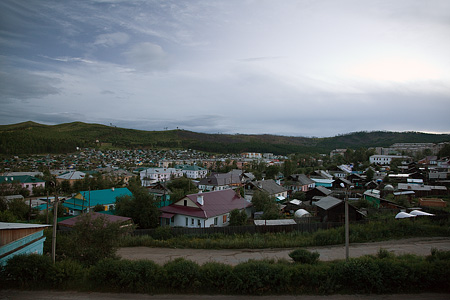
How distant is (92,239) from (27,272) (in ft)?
6.56

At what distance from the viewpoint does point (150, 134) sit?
18688 cm

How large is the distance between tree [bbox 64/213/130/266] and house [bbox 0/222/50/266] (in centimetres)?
153

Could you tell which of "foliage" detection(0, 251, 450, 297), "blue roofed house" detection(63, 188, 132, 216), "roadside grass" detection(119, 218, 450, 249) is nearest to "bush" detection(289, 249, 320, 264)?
"foliage" detection(0, 251, 450, 297)

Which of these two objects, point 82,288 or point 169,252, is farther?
point 169,252

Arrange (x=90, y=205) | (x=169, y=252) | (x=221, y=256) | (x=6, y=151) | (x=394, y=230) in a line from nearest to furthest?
1. (x=221, y=256)
2. (x=169, y=252)
3. (x=394, y=230)
4. (x=90, y=205)
5. (x=6, y=151)

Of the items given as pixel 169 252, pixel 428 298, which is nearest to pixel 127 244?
pixel 169 252

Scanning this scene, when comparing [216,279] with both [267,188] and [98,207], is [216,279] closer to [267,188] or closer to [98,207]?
[98,207]

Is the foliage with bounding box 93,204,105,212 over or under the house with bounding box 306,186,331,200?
under

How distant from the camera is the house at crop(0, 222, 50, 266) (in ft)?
29.7

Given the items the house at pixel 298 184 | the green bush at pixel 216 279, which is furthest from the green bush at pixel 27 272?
the house at pixel 298 184

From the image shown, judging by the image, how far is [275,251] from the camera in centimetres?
1441

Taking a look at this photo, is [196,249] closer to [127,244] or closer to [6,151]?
[127,244]

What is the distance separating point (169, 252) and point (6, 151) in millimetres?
113108

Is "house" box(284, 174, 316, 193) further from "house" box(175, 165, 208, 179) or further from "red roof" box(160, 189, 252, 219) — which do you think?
"house" box(175, 165, 208, 179)
